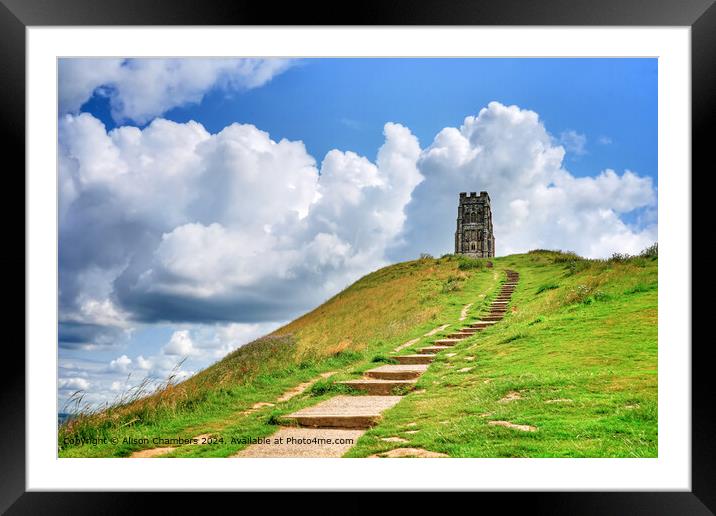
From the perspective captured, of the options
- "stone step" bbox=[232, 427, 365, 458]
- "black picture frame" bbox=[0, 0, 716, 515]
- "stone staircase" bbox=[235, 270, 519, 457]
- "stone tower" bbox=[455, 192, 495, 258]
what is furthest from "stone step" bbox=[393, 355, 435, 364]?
"stone tower" bbox=[455, 192, 495, 258]

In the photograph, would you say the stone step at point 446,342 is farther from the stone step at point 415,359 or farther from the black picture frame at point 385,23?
the black picture frame at point 385,23

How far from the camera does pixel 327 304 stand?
1878 centimetres

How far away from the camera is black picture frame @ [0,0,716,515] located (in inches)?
164

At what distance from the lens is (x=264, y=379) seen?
26.5 feet

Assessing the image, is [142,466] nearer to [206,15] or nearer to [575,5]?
[206,15]

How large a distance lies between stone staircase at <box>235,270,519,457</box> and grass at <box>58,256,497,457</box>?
0.28 meters

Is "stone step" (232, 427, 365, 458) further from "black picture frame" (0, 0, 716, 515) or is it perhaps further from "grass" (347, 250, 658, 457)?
"black picture frame" (0, 0, 716, 515)

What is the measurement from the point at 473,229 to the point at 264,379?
902 inches

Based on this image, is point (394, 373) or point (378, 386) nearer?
point (378, 386)

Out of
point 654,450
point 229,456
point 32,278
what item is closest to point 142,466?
point 229,456

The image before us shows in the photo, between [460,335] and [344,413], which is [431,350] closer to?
[460,335]

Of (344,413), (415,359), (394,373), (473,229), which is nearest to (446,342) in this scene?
(415,359)

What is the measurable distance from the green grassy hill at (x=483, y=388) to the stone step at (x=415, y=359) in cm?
16

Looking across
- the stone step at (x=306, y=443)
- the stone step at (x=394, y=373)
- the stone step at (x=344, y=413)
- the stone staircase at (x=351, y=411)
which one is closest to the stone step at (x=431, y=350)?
the stone staircase at (x=351, y=411)
